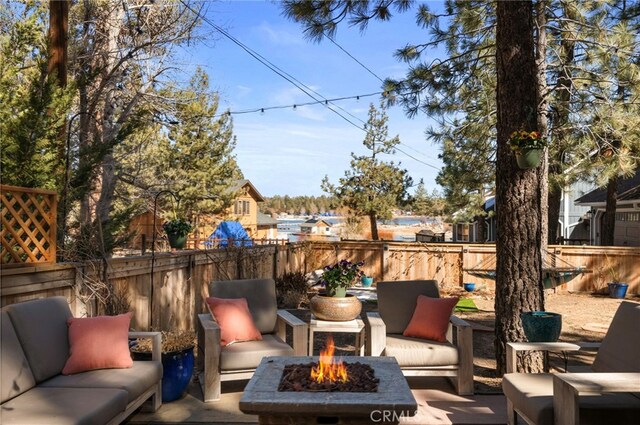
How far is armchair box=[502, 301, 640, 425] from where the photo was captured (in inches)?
96.1

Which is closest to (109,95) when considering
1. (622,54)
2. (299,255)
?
(299,255)

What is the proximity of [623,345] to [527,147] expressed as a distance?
5.46 feet

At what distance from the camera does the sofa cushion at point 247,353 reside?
3.83 m

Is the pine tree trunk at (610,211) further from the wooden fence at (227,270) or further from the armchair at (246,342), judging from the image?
the armchair at (246,342)

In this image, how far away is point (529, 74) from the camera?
430 centimetres

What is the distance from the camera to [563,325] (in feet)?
23.3

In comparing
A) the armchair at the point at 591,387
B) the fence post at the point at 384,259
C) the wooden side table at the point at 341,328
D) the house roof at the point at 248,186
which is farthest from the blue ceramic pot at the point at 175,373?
the house roof at the point at 248,186

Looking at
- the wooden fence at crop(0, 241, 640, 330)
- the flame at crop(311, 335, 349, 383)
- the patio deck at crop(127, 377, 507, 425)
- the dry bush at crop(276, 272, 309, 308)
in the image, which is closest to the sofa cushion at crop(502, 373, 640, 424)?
the patio deck at crop(127, 377, 507, 425)

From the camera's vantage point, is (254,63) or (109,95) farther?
(254,63)

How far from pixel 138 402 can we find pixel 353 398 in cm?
155

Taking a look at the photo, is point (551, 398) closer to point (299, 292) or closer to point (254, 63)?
point (299, 292)

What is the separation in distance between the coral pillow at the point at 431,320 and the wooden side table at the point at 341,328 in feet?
1.30

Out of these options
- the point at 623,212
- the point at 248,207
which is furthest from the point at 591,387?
the point at 248,207

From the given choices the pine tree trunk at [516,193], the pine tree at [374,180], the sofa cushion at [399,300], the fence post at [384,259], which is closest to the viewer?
the pine tree trunk at [516,193]
